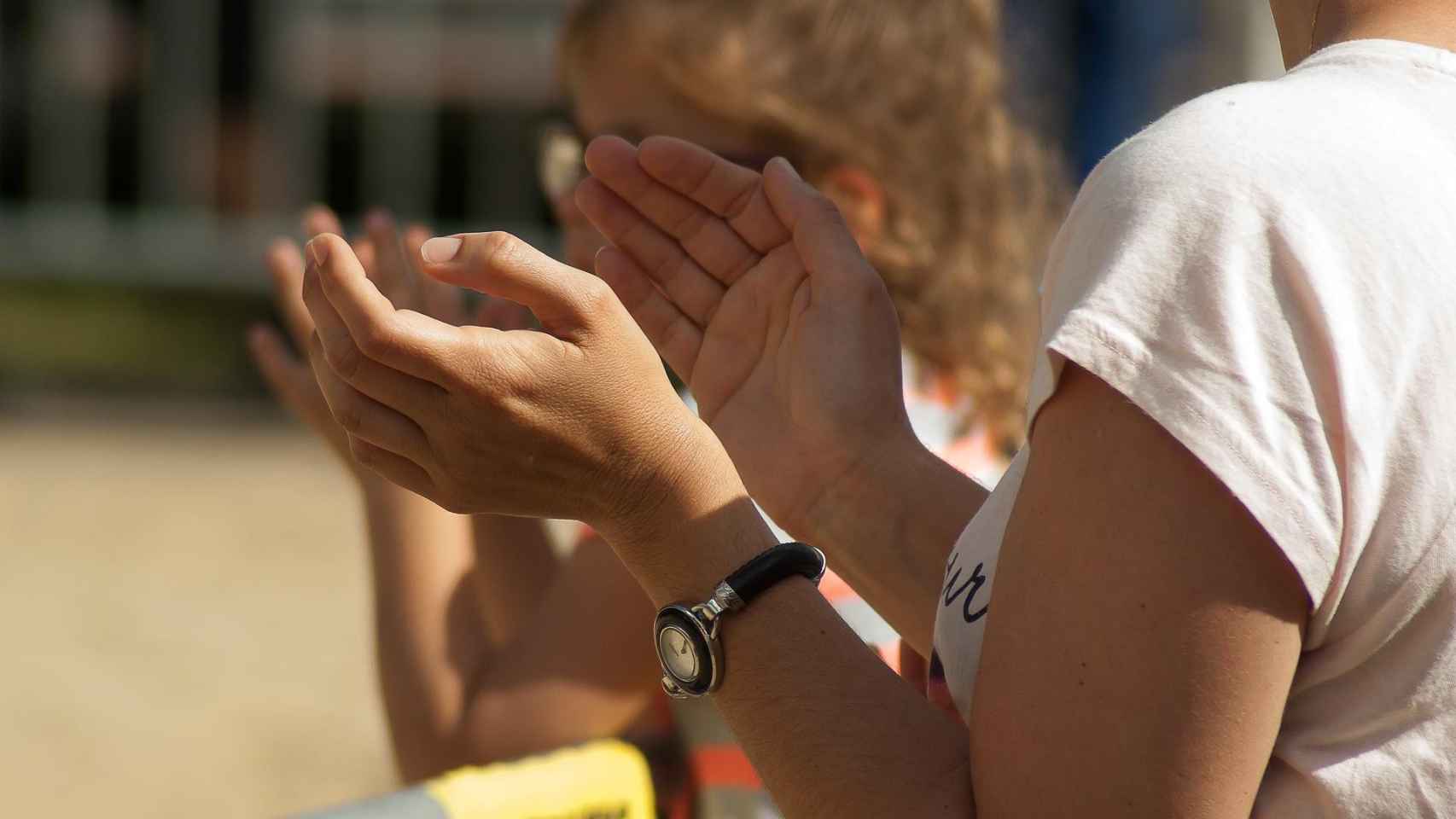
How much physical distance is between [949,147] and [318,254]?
5.42ft

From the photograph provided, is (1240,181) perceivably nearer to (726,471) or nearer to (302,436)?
(726,471)

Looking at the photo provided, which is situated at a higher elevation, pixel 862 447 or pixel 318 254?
pixel 318 254

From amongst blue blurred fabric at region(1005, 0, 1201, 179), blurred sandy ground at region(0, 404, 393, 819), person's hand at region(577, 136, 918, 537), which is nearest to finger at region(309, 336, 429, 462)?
person's hand at region(577, 136, 918, 537)

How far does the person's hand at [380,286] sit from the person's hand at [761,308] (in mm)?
355

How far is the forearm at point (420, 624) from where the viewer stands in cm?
211

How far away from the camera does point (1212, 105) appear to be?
39.9 inches

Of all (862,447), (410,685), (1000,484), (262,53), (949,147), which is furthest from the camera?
(262,53)

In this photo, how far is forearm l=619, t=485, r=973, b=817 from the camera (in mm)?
1083

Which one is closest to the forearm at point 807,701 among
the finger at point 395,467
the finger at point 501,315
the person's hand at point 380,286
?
the finger at point 395,467

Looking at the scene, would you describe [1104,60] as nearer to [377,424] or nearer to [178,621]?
[178,621]

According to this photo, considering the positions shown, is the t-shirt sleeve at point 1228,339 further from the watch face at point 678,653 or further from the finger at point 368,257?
the finger at point 368,257

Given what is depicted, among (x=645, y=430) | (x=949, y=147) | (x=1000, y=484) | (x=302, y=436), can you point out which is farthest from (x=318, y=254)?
(x=302, y=436)

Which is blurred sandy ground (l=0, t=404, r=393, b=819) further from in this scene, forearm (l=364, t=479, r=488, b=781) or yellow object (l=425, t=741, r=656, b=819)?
yellow object (l=425, t=741, r=656, b=819)

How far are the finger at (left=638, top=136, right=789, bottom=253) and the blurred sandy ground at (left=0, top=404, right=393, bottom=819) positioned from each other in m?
2.73
